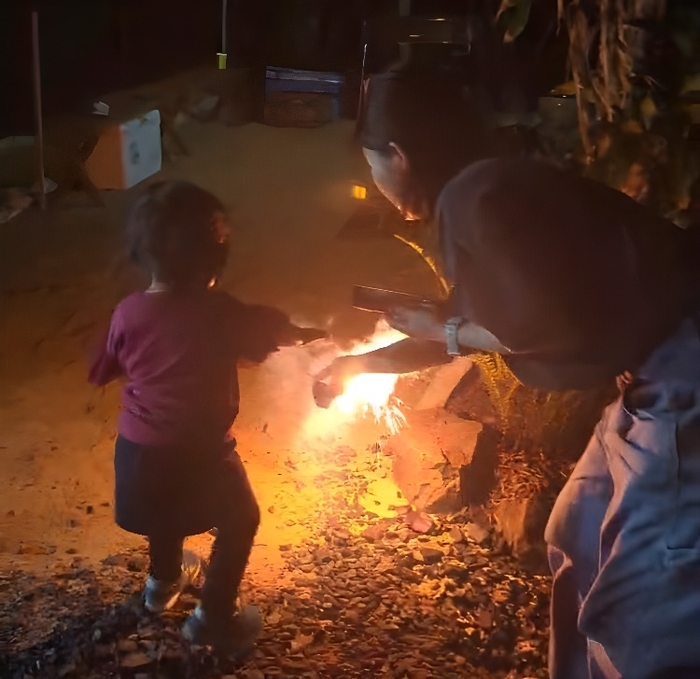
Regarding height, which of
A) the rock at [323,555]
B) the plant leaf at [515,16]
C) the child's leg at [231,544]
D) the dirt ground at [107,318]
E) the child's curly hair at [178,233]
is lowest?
the dirt ground at [107,318]

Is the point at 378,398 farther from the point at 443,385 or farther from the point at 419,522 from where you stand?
the point at 419,522

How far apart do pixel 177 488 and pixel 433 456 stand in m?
1.15

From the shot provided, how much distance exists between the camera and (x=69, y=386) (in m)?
3.82

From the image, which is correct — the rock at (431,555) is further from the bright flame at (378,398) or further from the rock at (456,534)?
the bright flame at (378,398)

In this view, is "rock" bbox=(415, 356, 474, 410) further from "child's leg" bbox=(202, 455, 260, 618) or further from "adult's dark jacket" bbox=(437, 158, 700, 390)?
"adult's dark jacket" bbox=(437, 158, 700, 390)

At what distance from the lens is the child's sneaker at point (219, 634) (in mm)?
2166

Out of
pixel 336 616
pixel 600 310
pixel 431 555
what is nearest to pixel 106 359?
pixel 336 616

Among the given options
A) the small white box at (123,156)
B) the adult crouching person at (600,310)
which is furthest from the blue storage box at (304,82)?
the adult crouching person at (600,310)

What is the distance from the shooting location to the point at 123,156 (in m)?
6.96

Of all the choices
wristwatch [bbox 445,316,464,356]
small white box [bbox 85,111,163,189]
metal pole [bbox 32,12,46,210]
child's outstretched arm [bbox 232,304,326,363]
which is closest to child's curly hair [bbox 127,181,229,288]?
child's outstretched arm [bbox 232,304,326,363]

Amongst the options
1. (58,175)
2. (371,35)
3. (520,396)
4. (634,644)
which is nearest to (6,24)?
(58,175)

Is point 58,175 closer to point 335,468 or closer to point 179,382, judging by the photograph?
point 335,468

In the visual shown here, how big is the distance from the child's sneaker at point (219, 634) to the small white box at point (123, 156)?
5.27 meters

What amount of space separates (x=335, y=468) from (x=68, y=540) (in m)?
0.93
